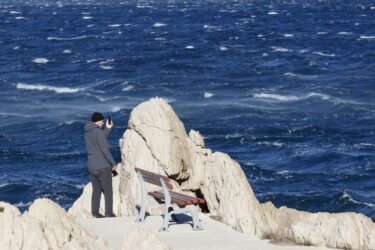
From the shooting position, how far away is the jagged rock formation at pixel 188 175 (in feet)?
65.5

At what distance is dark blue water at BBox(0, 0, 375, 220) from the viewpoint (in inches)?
1478

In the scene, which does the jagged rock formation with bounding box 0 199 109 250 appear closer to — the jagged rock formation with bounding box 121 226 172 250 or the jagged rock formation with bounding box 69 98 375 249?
the jagged rock formation with bounding box 121 226 172 250

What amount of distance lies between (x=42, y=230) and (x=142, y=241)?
1517mm

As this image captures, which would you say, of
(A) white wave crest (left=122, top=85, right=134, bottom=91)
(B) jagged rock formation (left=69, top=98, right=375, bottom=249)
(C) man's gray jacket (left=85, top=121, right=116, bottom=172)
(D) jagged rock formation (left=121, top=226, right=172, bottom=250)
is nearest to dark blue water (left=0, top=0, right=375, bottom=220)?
(A) white wave crest (left=122, top=85, right=134, bottom=91)

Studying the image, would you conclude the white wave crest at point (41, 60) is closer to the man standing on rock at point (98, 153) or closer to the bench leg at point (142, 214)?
the man standing on rock at point (98, 153)

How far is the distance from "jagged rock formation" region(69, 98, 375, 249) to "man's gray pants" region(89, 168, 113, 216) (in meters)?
0.87

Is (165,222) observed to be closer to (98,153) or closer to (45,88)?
(98,153)

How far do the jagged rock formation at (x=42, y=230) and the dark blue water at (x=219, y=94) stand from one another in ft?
62.2

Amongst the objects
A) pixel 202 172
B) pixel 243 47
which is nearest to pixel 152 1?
pixel 243 47

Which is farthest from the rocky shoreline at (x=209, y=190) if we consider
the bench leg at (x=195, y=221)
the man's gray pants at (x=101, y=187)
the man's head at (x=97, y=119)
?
the man's head at (x=97, y=119)

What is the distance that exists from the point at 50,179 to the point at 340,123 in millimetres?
16057

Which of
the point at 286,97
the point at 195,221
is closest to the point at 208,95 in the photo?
the point at 286,97

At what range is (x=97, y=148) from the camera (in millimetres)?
18859

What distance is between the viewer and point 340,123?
47.7 m
